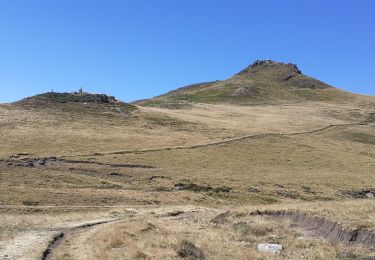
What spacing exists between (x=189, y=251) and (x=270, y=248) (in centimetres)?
356

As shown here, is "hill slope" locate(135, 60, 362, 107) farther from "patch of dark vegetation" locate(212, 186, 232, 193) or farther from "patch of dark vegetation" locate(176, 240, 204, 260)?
"patch of dark vegetation" locate(176, 240, 204, 260)

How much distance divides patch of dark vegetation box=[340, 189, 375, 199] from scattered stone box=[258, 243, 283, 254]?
32.5 metres

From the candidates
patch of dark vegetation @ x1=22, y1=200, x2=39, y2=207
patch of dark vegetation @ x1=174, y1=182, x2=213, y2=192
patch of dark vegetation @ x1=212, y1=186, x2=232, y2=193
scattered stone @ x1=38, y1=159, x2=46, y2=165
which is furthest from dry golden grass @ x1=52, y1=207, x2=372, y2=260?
scattered stone @ x1=38, y1=159, x2=46, y2=165

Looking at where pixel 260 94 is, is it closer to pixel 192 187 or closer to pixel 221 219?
pixel 192 187

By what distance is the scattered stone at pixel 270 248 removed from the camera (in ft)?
72.3

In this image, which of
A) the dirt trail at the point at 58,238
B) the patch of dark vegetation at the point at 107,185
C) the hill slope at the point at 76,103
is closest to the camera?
the dirt trail at the point at 58,238

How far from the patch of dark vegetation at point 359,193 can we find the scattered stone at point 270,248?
32464mm

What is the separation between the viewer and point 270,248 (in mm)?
22484

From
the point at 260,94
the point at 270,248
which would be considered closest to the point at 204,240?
the point at 270,248

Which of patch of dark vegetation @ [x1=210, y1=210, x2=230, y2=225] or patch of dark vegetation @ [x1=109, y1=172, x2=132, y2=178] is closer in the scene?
patch of dark vegetation @ [x1=210, y1=210, x2=230, y2=225]

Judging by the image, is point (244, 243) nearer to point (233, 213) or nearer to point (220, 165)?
point (233, 213)

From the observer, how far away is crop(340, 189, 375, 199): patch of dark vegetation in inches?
2090

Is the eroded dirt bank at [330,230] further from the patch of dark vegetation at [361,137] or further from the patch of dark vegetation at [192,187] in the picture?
the patch of dark vegetation at [361,137]

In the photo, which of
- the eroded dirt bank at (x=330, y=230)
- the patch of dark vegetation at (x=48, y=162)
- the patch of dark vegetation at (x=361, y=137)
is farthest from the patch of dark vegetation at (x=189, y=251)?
the patch of dark vegetation at (x=361, y=137)
